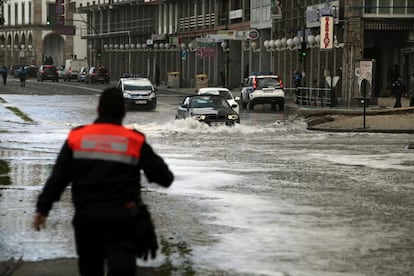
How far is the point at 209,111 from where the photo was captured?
3177 centimetres

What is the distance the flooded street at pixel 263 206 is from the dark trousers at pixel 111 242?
2730mm

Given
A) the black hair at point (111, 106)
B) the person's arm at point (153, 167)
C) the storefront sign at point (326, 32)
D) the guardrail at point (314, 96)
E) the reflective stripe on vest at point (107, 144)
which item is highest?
the storefront sign at point (326, 32)

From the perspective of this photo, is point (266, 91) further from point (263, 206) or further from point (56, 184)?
point (56, 184)

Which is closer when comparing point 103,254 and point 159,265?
point 103,254

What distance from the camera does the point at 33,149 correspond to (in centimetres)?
2364

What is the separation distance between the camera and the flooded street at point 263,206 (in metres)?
9.80

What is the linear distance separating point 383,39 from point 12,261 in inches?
1791

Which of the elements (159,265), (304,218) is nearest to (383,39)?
(304,218)

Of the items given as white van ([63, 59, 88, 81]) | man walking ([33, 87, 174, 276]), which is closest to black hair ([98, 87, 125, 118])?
man walking ([33, 87, 174, 276])

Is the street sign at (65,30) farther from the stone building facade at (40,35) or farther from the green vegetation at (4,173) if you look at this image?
the green vegetation at (4,173)

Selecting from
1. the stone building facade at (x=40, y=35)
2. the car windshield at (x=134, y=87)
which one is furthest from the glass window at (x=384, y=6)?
the stone building facade at (x=40, y=35)

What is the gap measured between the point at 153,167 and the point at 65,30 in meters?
124

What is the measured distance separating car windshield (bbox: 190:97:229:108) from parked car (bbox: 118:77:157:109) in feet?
47.2

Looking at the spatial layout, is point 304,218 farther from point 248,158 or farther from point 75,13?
point 75,13
